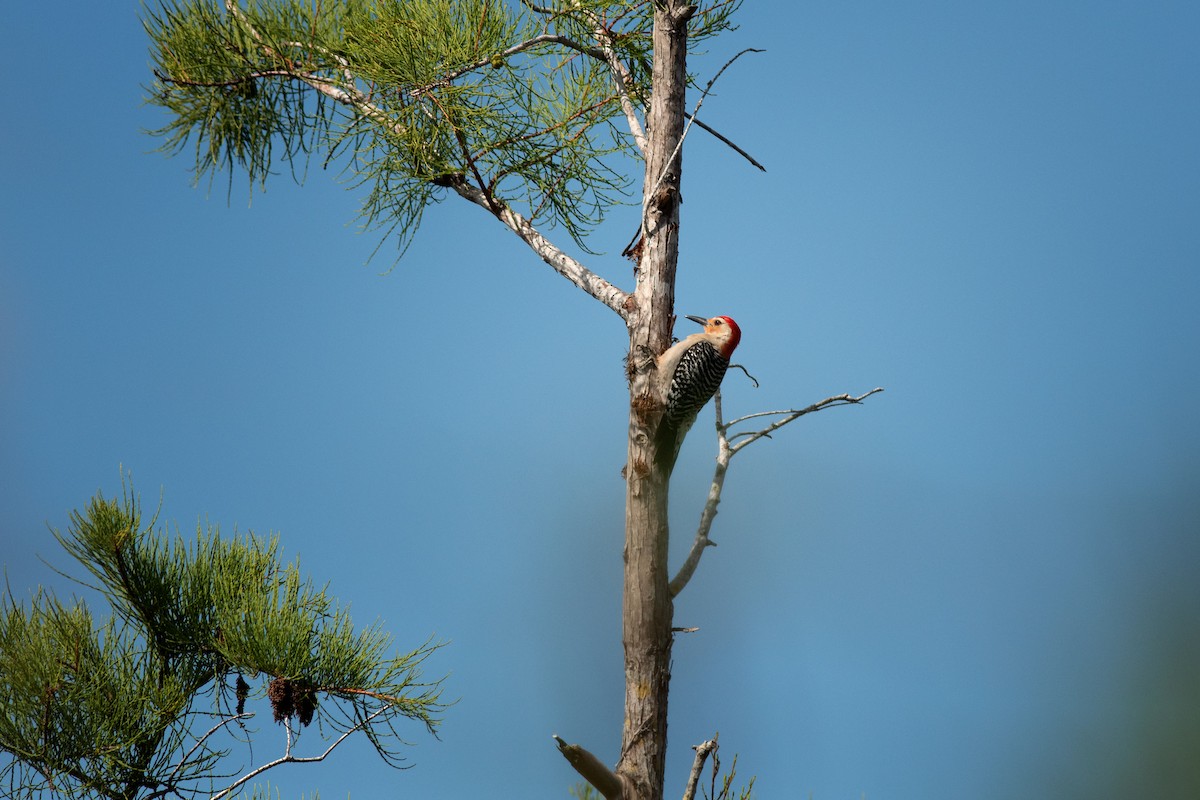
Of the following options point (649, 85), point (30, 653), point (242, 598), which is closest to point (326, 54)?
point (649, 85)

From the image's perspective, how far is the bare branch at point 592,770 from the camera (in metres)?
2.02

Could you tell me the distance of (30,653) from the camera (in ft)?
7.20

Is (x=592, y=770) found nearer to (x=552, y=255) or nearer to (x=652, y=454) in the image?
(x=652, y=454)

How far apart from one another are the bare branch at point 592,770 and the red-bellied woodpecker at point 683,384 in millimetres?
652

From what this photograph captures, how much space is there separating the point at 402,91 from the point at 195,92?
37.6 inches

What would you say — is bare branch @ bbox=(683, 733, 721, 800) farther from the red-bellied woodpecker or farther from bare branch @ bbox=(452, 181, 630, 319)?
bare branch @ bbox=(452, 181, 630, 319)

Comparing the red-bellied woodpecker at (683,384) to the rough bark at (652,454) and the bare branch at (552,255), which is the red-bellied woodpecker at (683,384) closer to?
the rough bark at (652,454)

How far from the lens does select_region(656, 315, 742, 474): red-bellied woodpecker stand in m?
2.35

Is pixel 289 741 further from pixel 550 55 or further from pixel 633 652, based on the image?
pixel 550 55

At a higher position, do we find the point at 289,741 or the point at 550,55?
the point at 550,55

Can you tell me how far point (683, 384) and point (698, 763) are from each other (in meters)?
0.79

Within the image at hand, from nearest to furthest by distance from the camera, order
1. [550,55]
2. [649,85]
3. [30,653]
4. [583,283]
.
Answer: [30,653]
[583,283]
[550,55]
[649,85]

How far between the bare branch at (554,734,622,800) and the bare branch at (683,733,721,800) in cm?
14

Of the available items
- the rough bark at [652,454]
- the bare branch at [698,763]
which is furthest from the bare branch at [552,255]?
the bare branch at [698,763]
